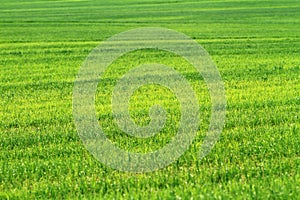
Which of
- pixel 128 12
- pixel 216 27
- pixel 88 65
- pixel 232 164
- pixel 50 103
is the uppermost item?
pixel 128 12

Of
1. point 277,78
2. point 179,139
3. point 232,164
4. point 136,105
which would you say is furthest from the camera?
point 277,78

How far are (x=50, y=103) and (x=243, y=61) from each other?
A: 972 centimetres

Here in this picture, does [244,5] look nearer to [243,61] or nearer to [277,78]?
[243,61]

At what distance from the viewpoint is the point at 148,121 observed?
39.4 ft

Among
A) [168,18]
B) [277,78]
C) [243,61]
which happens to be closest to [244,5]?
[168,18]

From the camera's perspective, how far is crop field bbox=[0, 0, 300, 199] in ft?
26.5

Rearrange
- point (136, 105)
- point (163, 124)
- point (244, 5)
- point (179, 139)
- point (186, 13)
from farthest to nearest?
point (244, 5) → point (186, 13) → point (136, 105) → point (163, 124) → point (179, 139)

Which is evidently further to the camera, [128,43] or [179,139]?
[128,43]

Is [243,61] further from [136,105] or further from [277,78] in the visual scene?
[136,105]

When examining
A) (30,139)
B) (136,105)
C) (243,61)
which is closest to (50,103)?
(136,105)

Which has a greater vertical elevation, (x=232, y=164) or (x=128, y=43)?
(x=128, y=43)

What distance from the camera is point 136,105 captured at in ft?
44.6

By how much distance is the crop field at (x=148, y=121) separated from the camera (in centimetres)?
808

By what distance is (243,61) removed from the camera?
21.8m
